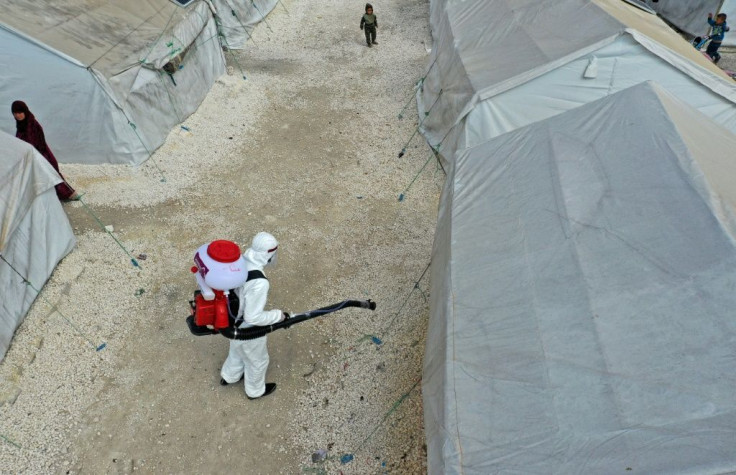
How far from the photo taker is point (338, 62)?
37.4ft

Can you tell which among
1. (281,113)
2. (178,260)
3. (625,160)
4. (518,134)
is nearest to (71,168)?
(178,260)

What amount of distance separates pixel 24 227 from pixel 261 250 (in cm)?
308

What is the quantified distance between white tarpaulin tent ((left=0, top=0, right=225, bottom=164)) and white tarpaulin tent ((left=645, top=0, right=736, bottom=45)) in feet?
43.4

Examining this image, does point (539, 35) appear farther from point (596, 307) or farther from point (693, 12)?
point (693, 12)

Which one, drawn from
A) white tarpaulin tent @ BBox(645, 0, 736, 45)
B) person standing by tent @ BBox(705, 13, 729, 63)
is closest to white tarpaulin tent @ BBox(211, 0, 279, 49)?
person standing by tent @ BBox(705, 13, 729, 63)

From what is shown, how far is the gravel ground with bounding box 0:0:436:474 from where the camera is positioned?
14.1 ft

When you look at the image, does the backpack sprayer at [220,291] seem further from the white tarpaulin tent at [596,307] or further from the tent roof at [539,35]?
the tent roof at [539,35]

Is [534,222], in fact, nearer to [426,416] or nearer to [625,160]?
[625,160]

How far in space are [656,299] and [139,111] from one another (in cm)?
753

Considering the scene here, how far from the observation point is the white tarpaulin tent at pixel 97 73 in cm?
663

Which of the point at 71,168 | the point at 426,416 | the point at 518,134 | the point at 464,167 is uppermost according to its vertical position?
the point at 518,134

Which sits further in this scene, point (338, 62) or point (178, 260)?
point (338, 62)

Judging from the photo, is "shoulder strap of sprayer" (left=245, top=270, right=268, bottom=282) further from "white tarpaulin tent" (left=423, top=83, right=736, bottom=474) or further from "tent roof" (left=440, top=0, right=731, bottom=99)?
"tent roof" (left=440, top=0, right=731, bottom=99)

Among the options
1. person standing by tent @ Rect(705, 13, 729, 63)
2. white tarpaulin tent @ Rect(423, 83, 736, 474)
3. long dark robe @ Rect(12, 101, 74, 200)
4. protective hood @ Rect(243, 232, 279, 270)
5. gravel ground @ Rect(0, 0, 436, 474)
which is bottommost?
gravel ground @ Rect(0, 0, 436, 474)
